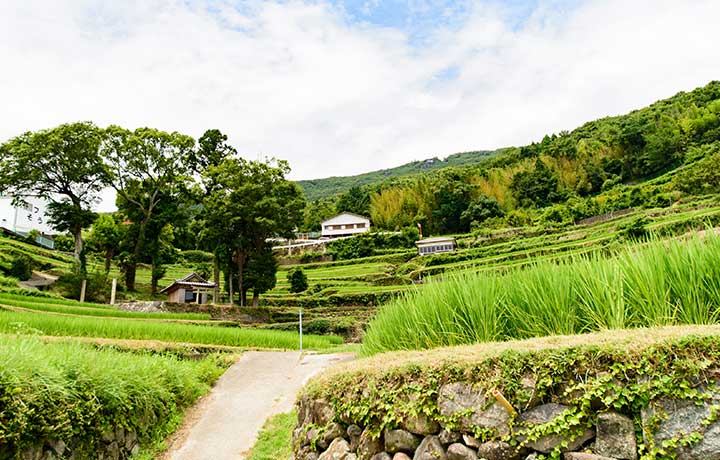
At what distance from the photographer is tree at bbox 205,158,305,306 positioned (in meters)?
25.2

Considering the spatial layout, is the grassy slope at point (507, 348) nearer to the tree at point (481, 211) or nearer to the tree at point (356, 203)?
the tree at point (481, 211)

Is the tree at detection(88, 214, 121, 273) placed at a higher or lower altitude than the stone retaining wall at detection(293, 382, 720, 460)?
higher

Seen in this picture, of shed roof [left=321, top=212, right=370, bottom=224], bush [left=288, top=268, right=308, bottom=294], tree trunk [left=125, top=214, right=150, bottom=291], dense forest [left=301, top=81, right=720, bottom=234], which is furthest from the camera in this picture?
shed roof [left=321, top=212, right=370, bottom=224]

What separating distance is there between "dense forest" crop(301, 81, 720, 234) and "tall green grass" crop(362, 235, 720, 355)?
3727 cm

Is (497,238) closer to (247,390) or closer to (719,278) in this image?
(247,390)

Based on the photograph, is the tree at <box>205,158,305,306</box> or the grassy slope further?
the tree at <box>205,158,305,306</box>

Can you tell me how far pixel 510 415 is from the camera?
310 centimetres

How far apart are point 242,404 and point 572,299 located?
6.17 metres

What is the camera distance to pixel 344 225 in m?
63.2

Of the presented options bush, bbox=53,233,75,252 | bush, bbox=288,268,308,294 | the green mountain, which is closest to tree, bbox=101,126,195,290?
bush, bbox=288,268,308,294

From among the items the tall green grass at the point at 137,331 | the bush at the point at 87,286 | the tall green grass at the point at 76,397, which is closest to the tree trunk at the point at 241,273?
the bush at the point at 87,286

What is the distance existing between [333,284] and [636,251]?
1225 inches

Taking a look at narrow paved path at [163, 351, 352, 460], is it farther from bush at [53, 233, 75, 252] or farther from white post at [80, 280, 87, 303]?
bush at [53, 233, 75, 252]

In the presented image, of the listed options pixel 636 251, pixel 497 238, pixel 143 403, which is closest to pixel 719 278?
pixel 636 251
